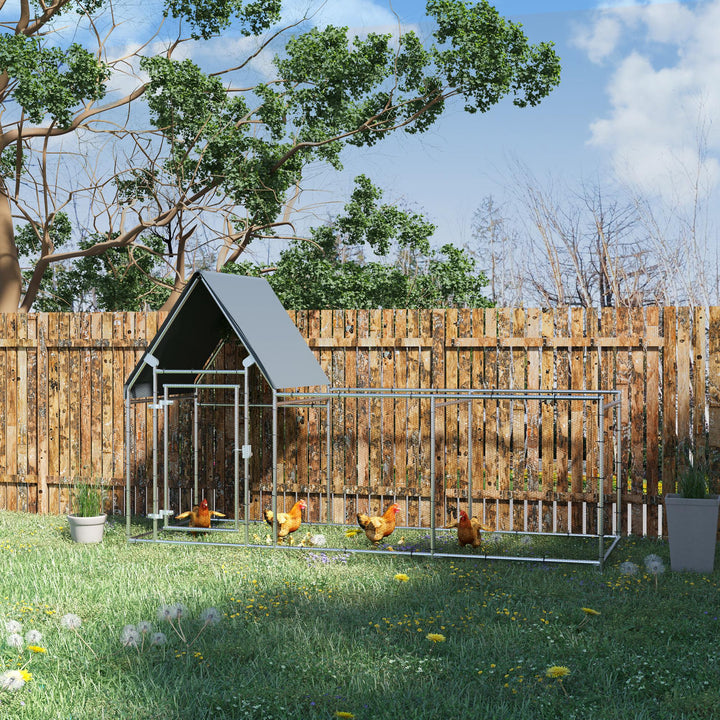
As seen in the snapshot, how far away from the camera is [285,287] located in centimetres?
1118

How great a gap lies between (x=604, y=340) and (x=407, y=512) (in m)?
2.29

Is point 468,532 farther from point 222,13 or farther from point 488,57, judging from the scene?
point 222,13

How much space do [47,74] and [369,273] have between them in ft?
15.1

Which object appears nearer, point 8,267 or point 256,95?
point 256,95

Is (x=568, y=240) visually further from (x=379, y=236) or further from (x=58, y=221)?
(x=58, y=221)

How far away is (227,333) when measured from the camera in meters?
7.79

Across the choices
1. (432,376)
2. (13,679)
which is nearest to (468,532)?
(432,376)

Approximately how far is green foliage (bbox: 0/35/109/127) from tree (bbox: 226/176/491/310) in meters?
3.00

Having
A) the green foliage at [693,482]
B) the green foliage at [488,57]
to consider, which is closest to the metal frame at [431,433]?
the green foliage at [693,482]

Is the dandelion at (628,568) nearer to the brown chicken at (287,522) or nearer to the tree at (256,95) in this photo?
the brown chicken at (287,522)

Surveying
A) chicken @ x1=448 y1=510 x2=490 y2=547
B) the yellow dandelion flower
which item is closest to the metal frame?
chicken @ x1=448 y1=510 x2=490 y2=547

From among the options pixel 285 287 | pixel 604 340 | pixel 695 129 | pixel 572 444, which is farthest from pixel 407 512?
pixel 695 129

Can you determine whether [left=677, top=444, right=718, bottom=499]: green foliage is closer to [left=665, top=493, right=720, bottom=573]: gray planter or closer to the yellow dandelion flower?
[left=665, top=493, right=720, bottom=573]: gray planter

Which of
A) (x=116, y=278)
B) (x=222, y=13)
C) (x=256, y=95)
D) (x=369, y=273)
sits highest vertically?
(x=222, y=13)
